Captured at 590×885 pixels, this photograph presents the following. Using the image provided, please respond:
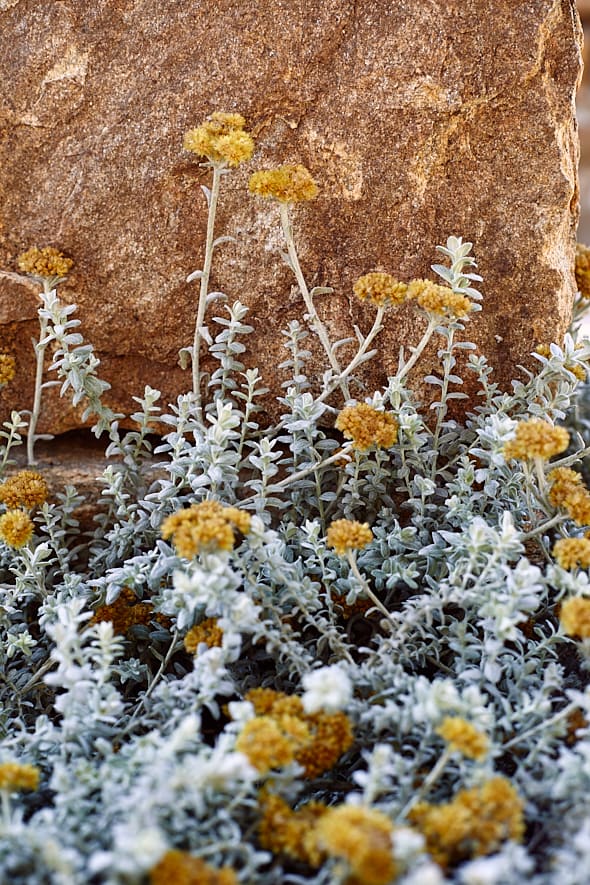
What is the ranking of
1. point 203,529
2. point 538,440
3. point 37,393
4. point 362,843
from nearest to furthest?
point 362,843
point 203,529
point 538,440
point 37,393

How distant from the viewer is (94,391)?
2.05m

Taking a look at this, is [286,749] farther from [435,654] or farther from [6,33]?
[6,33]

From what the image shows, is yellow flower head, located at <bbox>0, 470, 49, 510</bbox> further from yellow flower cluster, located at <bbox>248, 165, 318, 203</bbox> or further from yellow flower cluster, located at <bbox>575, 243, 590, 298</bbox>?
yellow flower cluster, located at <bbox>575, 243, 590, 298</bbox>

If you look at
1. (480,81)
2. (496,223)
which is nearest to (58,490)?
(496,223)

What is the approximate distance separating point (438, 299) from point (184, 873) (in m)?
1.10

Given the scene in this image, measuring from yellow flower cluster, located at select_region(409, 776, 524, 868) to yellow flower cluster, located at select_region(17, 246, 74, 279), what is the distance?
4.69ft

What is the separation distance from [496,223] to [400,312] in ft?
1.02

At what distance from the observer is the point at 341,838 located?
1.08 m

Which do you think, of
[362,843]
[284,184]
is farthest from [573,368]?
[362,843]

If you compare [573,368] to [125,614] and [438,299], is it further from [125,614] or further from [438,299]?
[125,614]

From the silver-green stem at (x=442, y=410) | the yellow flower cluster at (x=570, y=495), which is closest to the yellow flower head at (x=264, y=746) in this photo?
the yellow flower cluster at (x=570, y=495)

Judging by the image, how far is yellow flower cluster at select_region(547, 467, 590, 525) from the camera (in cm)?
163

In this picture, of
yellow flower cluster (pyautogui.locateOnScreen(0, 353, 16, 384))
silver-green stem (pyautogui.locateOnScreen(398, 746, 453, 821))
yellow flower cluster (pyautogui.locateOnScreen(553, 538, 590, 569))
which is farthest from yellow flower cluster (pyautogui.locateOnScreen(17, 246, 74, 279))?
silver-green stem (pyautogui.locateOnScreen(398, 746, 453, 821))

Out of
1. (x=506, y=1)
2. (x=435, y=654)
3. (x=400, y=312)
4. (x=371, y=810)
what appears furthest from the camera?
(x=400, y=312)
